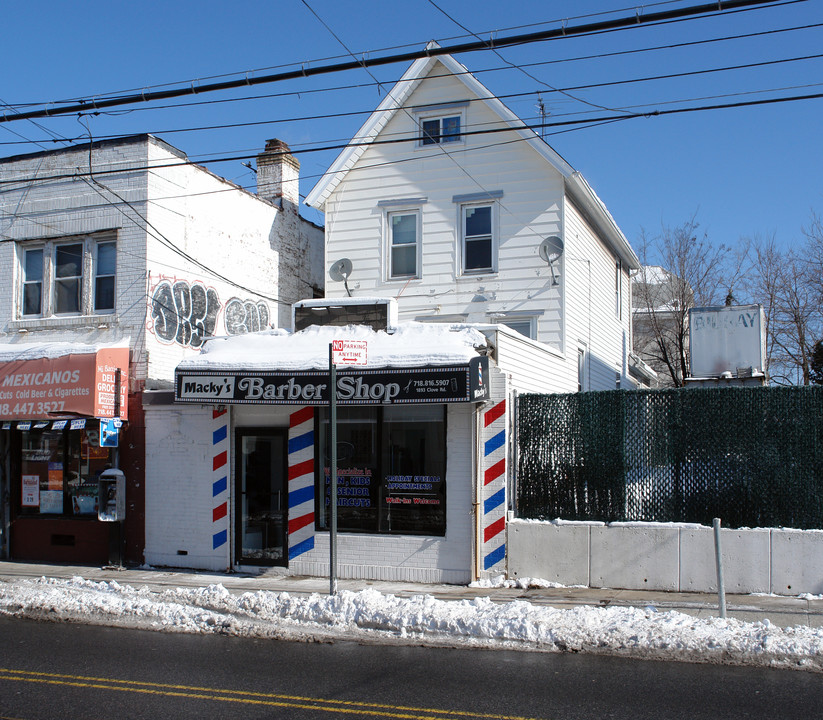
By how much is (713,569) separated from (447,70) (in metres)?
11.6

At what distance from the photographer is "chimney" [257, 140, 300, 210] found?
62.9 ft

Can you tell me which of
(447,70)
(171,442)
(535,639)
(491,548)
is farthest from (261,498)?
(447,70)

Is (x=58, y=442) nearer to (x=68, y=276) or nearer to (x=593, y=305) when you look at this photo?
(x=68, y=276)

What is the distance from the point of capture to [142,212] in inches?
554

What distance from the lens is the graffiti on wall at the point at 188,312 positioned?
14234 millimetres

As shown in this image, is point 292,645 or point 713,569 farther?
point 713,569

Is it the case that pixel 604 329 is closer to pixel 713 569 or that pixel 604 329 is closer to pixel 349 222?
pixel 349 222

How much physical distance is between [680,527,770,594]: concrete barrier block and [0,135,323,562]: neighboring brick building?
332 inches

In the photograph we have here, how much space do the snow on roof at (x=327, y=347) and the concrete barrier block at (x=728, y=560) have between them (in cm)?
389

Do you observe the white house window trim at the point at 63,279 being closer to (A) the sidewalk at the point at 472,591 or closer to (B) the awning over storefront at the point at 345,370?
(B) the awning over storefront at the point at 345,370

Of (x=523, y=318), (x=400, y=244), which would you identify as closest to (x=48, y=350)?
(x=400, y=244)

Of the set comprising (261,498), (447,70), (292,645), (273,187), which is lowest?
(292,645)

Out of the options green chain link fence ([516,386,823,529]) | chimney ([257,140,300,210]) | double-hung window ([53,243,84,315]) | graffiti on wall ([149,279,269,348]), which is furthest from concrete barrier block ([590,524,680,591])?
chimney ([257,140,300,210])

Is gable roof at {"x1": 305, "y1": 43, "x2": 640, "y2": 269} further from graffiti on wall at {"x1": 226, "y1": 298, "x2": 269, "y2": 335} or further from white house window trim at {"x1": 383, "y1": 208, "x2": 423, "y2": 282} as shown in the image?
graffiti on wall at {"x1": 226, "y1": 298, "x2": 269, "y2": 335}
